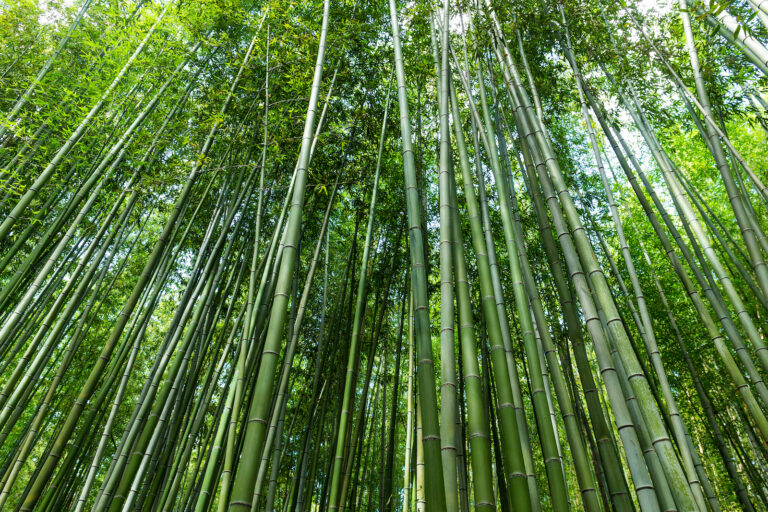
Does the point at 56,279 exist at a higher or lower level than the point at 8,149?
lower

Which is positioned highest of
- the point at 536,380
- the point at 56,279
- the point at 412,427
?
the point at 56,279

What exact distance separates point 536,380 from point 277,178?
3.10 m

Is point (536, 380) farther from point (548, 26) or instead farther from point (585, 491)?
point (548, 26)

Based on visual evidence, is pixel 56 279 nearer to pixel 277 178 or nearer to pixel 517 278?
pixel 277 178

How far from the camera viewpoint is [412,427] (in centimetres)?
288

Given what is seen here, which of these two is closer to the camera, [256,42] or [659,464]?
[659,464]

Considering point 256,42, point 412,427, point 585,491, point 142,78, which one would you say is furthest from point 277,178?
point 585,491

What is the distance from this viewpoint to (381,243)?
4680 millimetres

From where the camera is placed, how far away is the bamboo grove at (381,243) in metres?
1.44

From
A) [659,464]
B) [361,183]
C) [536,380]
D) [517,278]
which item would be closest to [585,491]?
[659,464]

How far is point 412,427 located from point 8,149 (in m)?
3.96

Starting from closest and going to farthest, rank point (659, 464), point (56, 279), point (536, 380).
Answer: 1. point (659, 464)
2. point (536, 380)
3. point (56, 279)

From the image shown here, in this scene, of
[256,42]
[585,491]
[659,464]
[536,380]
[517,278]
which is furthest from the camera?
[256,42]

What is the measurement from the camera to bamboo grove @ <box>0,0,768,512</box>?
1.44 meters
